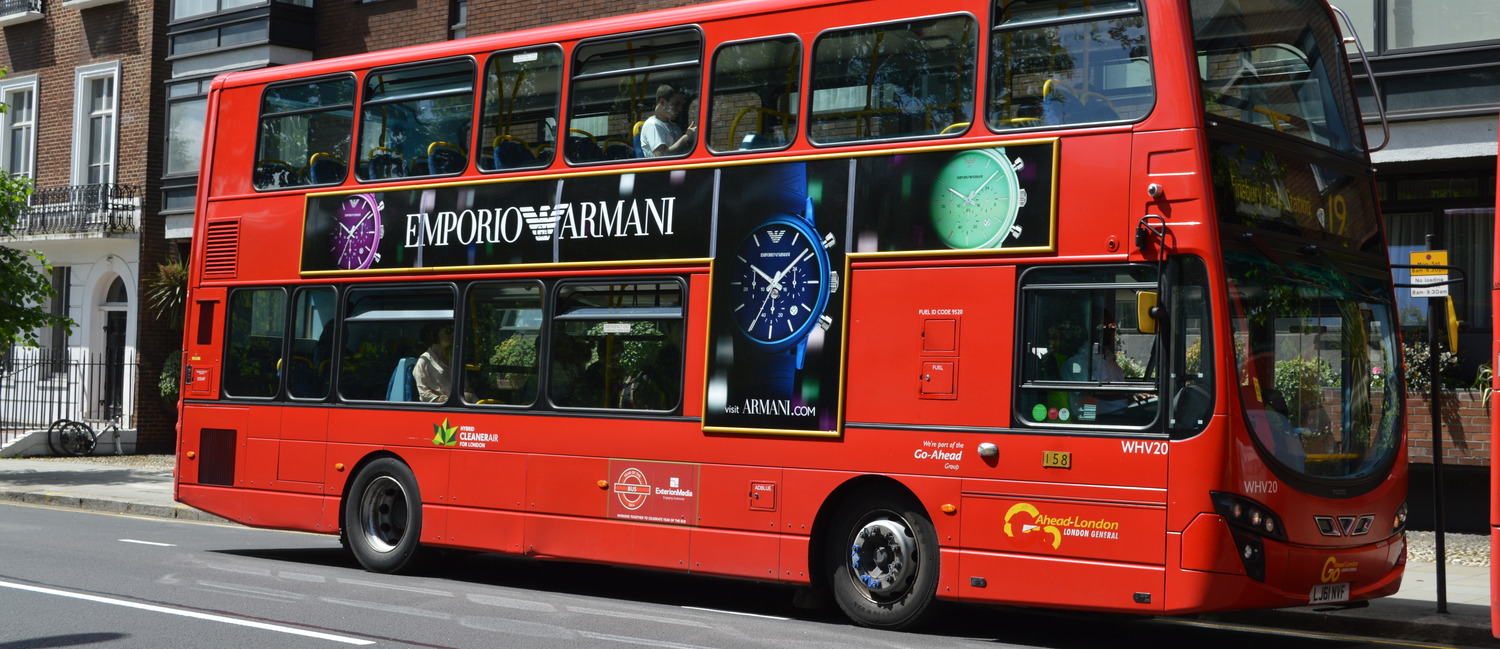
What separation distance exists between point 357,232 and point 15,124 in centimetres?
2222

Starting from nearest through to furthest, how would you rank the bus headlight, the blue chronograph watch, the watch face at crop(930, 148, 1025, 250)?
the bus headlight < the watch face at crop(930, 148, 1025, 250) < the blue chronograph watch

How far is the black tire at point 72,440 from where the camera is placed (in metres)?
26.2

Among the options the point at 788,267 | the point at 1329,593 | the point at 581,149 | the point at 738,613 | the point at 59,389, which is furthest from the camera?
the point at 59,389

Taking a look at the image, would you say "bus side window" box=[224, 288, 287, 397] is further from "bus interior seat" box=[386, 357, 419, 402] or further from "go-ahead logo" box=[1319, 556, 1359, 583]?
"go-ahead logo" box=[1319, 556, 1359, 583]

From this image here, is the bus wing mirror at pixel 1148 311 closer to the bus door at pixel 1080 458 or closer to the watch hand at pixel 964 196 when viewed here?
the bus door at pixel 1080 458

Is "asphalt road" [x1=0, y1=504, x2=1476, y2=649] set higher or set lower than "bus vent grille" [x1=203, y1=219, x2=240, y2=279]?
lower

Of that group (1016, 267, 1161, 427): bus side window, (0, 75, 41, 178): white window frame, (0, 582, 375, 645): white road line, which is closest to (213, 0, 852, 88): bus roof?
(1016, 267, 1161, 427): bus side window

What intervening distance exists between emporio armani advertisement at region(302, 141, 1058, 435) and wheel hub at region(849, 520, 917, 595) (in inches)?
29.1

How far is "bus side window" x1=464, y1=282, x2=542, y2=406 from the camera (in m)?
11.1

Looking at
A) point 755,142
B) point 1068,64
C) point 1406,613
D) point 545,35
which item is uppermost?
point 545,35

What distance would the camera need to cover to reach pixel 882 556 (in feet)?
30.5

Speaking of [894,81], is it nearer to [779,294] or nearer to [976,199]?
[976,199]

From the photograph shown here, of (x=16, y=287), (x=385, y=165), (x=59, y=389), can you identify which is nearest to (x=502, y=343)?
(x=385, y=165)

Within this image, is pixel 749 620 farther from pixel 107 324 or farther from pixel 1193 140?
pixel 107 324
